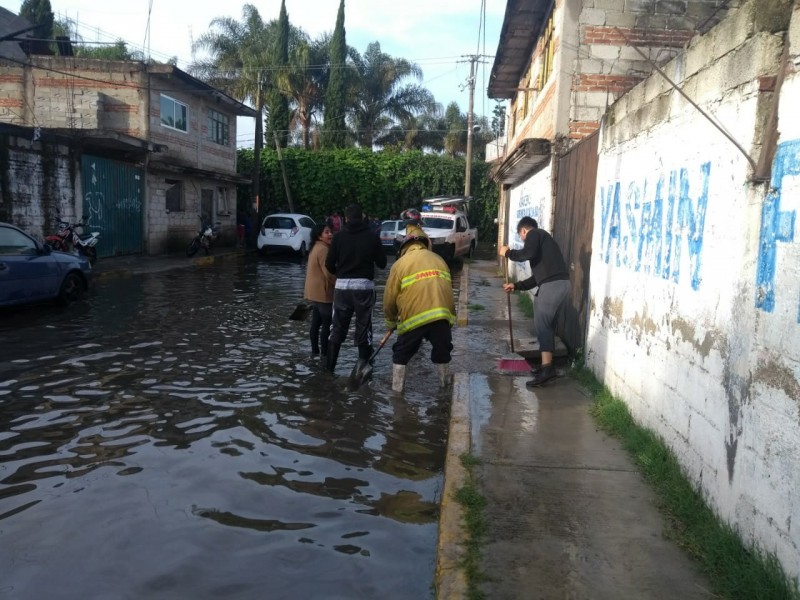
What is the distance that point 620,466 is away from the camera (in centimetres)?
465

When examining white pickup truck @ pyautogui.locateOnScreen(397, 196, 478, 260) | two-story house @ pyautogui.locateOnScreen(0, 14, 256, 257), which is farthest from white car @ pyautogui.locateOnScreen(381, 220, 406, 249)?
two-story house @ pyautogui.locateOnScreen(0, 14, 256, 257)

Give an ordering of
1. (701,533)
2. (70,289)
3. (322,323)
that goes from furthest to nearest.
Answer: (70,289) → (322,323) → (701,533)

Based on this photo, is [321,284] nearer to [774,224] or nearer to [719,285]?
[719,285]

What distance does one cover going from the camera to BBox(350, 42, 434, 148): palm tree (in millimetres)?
41312

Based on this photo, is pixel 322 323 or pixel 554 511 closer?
pixel 554 511

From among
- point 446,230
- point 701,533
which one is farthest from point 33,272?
point 446,230

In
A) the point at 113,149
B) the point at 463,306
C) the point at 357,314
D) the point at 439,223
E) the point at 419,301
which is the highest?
the point at 113,149

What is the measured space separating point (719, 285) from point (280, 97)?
3747 cm

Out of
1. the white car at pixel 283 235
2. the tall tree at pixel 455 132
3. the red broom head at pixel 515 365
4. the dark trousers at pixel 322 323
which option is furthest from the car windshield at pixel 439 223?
the tall tree at pixel 455 132

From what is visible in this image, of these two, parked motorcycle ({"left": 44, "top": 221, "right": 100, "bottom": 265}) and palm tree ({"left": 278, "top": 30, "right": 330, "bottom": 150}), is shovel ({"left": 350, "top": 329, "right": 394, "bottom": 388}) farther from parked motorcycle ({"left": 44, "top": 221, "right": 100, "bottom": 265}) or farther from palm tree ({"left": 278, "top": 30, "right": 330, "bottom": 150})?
palm tree ({"left": 278, "top": 30, "right": 330, "bottom": 150})

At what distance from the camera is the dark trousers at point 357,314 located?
7164 millimetres

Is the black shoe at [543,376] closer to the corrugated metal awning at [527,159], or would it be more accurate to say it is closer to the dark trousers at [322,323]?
the dark trousers at [322,323]

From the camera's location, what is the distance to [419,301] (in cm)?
648

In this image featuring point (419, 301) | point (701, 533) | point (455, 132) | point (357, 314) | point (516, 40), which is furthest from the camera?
point (455, 132)
